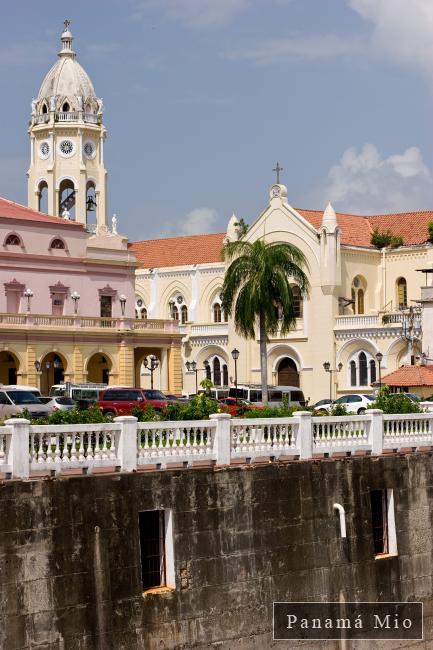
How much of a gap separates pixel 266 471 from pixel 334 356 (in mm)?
56747

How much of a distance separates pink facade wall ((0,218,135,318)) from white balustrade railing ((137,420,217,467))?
4305 centimetres

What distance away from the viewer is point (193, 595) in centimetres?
2000

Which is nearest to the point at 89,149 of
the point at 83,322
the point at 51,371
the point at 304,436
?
the point at 83,322

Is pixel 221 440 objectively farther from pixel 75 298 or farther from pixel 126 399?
pixel 75 298

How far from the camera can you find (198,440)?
21.5 metres

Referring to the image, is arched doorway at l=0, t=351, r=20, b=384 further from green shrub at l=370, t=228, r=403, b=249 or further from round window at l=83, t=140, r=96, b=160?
green shrub at l=370, t=228, r=403, b=249

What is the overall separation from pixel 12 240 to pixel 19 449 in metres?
47.1

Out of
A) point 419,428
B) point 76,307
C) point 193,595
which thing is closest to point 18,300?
point 76,307

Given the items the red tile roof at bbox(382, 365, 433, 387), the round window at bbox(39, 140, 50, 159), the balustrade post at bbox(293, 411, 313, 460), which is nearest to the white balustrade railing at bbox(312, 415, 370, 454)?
the balustrade post at bbox(293, 411, 313, 460)

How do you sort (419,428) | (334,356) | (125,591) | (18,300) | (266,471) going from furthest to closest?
(334,356) < (18,300) < (419,428) < (266,471) < (125,591)

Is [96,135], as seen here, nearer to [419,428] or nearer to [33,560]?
[419,428]

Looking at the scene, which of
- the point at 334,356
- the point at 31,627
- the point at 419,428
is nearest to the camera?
the point at 31,627

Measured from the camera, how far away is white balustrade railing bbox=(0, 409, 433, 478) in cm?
1894

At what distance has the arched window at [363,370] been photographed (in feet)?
251
